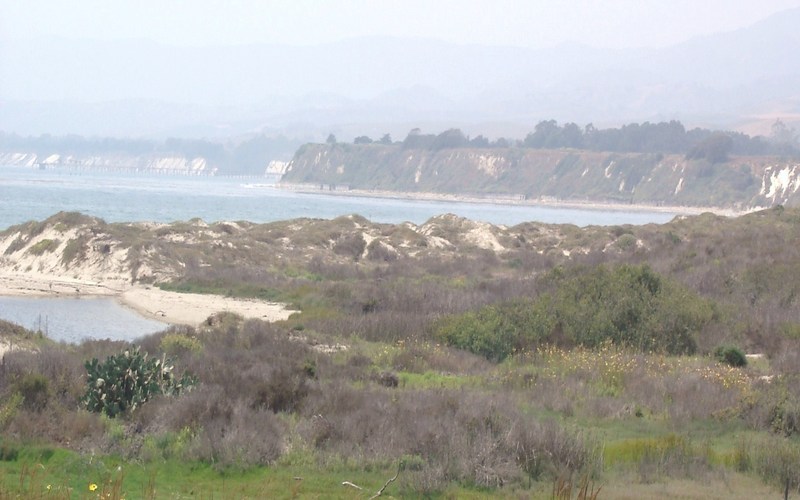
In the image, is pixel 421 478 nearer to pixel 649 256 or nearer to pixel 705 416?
pixel 705 416

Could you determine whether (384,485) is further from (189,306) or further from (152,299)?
(152,299)

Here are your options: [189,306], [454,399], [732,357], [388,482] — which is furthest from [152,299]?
[388,482]

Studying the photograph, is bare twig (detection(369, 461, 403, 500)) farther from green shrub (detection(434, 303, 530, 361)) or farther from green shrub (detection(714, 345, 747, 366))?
green shrub (detection(714, 345, 747, 366))

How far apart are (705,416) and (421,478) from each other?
595 centimetres

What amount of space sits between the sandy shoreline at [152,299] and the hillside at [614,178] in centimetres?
11185

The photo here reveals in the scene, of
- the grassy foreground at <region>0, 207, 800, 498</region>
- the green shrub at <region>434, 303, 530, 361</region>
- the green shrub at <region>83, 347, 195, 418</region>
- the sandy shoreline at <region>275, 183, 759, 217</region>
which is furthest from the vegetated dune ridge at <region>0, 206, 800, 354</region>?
the sandy shoreline at <region>275, 183, 759, 217</region>

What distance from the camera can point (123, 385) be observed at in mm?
14422

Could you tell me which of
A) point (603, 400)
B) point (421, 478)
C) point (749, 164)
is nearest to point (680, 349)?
point (603, 400)

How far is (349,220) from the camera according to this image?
187ft

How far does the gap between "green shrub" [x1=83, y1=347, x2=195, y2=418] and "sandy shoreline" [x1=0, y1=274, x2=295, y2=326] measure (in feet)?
49.2

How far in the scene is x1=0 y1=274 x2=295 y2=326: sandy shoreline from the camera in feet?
105

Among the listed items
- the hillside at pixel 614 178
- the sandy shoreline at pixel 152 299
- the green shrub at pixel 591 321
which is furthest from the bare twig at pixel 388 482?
the hillside at pixel 614 178

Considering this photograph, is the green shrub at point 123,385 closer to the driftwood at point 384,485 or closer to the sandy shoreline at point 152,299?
the driftwood at point 384,485

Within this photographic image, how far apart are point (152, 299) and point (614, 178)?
475 feet
